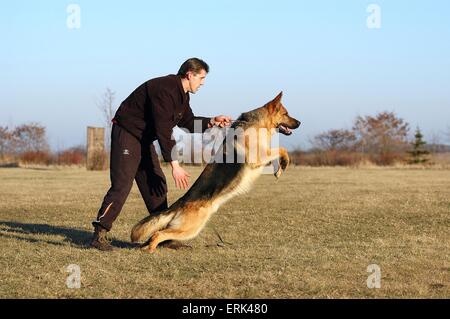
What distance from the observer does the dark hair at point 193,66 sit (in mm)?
6961

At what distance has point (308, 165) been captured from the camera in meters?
40.3

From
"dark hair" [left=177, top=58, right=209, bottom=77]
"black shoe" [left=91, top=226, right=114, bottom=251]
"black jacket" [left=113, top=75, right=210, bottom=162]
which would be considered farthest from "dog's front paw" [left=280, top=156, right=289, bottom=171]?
"black shoe" [left=91, top=226, right=114, bottom=251]

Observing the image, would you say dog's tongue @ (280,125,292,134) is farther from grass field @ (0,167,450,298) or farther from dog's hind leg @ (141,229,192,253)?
dog's hind leg @ (141,229,192,253)

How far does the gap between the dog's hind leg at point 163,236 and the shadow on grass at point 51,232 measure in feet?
2.37

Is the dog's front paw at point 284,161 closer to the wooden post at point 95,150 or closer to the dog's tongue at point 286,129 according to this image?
the dog's tongue at point 286,129

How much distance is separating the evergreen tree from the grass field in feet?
105

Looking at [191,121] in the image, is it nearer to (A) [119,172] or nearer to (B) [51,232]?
(A) [119,172]

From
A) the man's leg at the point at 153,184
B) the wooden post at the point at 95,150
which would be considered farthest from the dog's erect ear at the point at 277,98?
the wooden post at the point at 95,150

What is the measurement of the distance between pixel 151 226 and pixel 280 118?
2.30m

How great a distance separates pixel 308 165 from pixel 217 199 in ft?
111

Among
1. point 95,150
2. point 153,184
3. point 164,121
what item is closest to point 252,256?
point 153,184

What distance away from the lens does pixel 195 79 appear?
7.03 metres

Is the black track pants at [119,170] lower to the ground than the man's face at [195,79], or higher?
lower

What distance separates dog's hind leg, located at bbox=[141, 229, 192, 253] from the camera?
6762 mm
